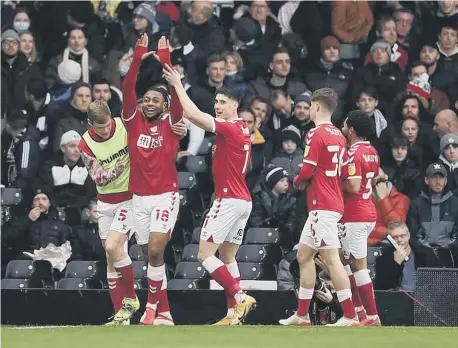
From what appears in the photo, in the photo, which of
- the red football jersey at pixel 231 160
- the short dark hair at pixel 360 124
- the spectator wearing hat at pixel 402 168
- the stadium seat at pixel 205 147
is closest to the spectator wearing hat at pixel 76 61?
the stadium seat at pixel 205 147

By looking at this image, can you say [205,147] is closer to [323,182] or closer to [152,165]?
[152,165]

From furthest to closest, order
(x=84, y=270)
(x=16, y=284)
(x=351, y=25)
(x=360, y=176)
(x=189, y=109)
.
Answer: (x=351, y=25) < (x=16, y=284) < (x=84, y=270) < (x=360, y=176) < (x=189, y=109)

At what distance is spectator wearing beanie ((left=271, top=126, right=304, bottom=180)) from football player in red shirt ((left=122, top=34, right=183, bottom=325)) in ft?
12.7

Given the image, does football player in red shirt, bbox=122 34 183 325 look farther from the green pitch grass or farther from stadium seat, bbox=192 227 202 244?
stadium seat, bbox=192 227 202 244

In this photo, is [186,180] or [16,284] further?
[186,180]

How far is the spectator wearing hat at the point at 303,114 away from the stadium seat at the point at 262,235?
5.33 feet

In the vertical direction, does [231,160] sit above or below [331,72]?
below

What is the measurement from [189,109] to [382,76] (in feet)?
19.2

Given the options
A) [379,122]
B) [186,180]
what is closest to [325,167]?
[186,180]

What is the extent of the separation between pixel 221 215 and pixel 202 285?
3.03 meters

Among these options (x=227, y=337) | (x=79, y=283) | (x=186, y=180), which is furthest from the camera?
(x=186, y=180)

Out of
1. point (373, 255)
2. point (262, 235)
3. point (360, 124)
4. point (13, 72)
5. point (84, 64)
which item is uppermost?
point (84, 64)

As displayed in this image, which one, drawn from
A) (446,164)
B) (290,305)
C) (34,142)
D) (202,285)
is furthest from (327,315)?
(34,142)

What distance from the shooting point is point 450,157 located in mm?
18000
